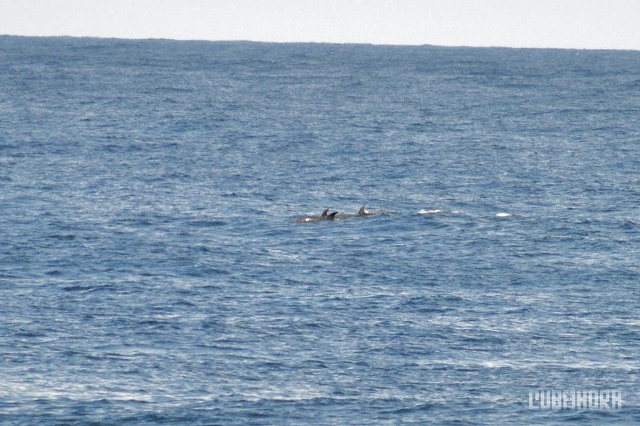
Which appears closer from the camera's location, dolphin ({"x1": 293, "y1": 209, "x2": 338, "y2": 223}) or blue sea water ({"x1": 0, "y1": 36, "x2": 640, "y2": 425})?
blue sea water ({"x1": 0, "y1": 36, "x2": 640, "y2": 425})

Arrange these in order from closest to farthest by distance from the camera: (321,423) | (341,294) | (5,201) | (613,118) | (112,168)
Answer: (321,423) → (341,294) → (5,201) → (112,168) → (613,118)

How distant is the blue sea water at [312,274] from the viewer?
121ft

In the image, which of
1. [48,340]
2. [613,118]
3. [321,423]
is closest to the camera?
[321,423]

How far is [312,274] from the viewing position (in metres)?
51.3

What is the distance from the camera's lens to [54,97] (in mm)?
130125

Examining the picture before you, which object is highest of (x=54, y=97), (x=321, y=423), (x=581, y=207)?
(x=54, y=97)

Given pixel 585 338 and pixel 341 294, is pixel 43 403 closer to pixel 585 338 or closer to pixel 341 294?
pixel 341 294

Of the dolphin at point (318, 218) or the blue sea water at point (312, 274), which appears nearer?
the blue sea water at point (312, 274)

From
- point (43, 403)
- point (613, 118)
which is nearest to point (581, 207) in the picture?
point (43, 403)

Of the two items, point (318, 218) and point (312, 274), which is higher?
point (318, 218)

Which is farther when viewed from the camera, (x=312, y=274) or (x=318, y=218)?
(x=318, y=218)

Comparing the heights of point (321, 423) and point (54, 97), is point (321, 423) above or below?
below

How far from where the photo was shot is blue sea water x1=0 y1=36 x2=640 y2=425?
121ft

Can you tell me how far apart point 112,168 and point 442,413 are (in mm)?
51359
